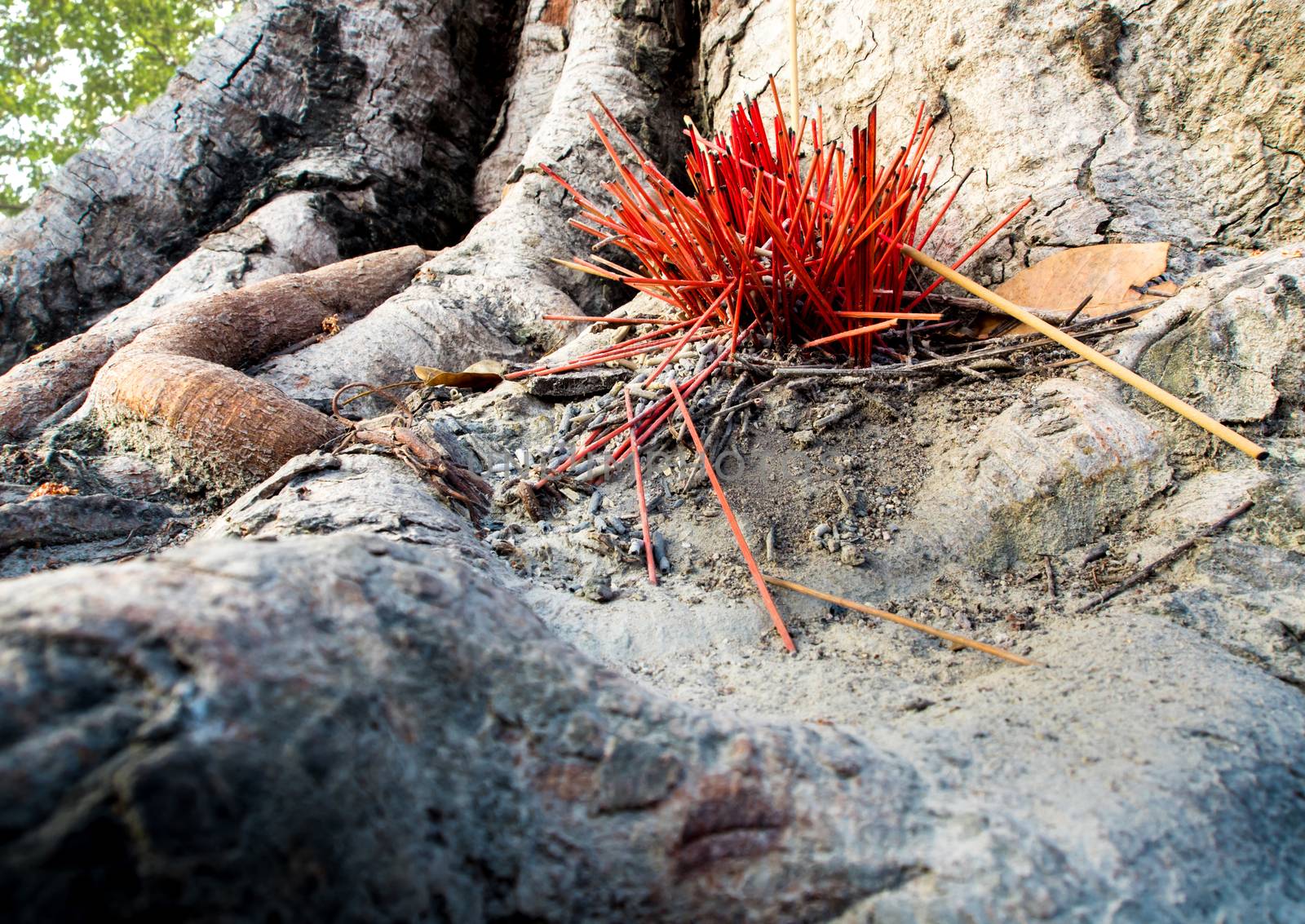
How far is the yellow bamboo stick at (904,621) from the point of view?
3.70 feet

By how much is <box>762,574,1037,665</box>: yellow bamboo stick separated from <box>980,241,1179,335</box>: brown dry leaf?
0.88 m

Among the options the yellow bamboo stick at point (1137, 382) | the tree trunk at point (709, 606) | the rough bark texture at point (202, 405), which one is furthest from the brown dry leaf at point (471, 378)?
the yellow bamboo stick at point (1137, 382)

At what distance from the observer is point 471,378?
2.24 meters

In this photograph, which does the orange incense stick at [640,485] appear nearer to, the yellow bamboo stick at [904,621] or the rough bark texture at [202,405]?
the yellow bamboo stick at [904,621]

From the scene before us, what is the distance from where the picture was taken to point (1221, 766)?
32.7 inches

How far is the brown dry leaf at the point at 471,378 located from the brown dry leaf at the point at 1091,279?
1345 millimetres

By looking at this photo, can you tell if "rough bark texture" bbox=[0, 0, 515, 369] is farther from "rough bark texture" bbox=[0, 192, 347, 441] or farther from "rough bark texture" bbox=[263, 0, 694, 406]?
"rough bark texture" bbox=[263, 0, 694, 406]

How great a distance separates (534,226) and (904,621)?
276 centimetres

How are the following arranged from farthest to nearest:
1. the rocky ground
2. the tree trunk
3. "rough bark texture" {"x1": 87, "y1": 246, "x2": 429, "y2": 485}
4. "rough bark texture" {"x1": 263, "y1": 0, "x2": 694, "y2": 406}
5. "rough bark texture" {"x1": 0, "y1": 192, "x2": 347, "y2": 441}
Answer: "rough bark texture" {"x1": 263, "y1": 0, "x2": 694, "y2": 406}, "rough bark texture" {"x1": 0, "y1": 192, "x2": 347, "y2": 441}, "rough bark texture" {"x1": 87, "y1": 246, "x2": 429, "y2": 485}, the rocky ground, the tree trunk

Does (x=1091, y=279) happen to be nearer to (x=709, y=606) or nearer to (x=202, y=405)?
(x=709, y=606)

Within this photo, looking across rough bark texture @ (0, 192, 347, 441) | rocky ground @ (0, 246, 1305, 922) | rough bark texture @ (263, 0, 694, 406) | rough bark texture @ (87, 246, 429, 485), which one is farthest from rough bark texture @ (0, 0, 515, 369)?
rocky ground @ (0, 246, 1305, 922)

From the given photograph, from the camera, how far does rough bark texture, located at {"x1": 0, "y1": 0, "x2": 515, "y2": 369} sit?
3609 millimetres

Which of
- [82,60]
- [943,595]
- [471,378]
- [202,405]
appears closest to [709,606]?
[943,595]

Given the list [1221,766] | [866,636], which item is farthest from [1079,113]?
[1221,766]
